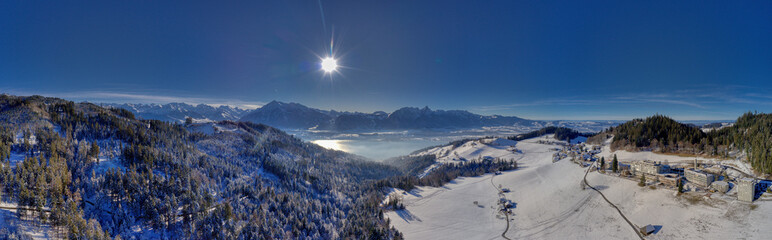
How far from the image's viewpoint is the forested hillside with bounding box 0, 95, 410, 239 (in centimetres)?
5330

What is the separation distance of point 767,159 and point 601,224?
3938 centimetres

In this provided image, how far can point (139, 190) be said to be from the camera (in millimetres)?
67375

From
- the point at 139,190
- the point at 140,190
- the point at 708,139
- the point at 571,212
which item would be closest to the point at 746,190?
the point at 571,212

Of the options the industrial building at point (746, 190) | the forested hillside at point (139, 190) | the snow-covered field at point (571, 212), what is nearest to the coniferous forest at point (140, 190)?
the forested hillside at point (139, 190)

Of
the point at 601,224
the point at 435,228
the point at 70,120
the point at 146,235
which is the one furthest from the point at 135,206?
the point at 601,224

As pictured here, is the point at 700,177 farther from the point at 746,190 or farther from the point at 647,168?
the point at 647,168

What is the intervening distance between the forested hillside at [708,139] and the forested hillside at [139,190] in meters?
104

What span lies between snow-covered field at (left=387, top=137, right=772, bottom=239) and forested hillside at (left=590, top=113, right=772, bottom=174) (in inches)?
648

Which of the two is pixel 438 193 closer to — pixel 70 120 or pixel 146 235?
pixel 146 235

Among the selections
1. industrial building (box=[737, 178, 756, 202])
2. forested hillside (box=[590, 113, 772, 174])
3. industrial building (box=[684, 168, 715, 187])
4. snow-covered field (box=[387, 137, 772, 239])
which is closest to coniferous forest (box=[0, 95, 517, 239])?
snow-covered field (box=[387, 137, 772, 239])

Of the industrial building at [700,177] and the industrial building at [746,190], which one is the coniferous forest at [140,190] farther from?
the industrial building at [700,177]

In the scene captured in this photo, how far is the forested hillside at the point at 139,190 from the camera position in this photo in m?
53.3

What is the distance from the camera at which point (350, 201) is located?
4904 inches

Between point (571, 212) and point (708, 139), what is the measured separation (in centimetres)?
7147
